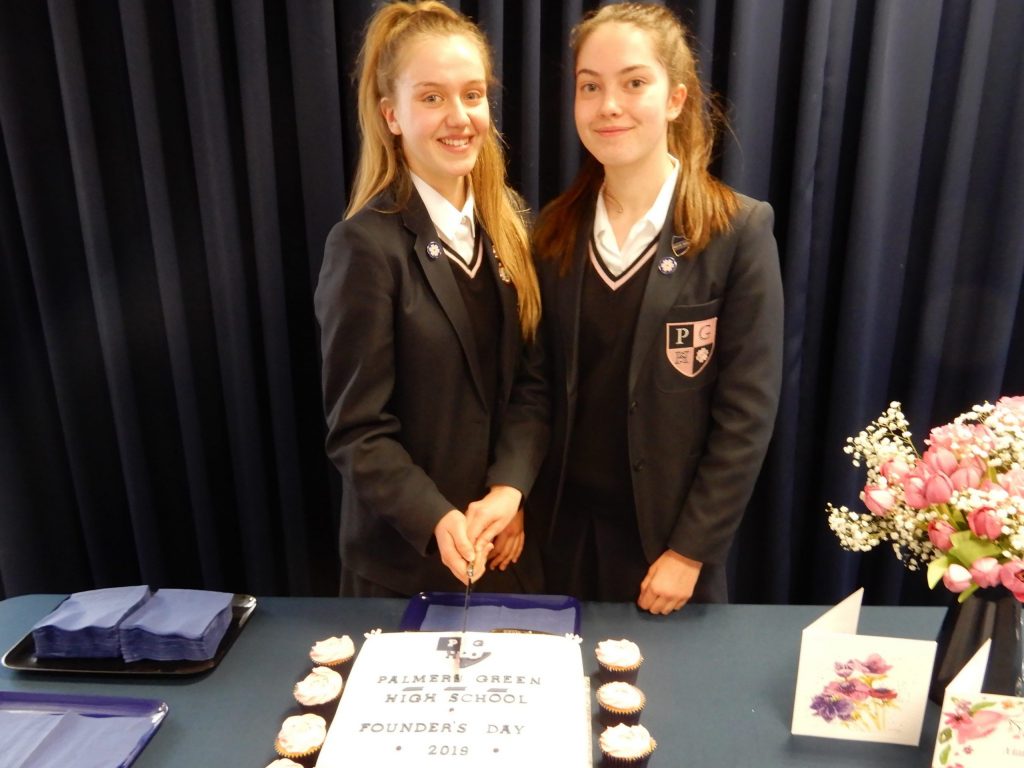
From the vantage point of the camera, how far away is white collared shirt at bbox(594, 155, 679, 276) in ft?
4.78

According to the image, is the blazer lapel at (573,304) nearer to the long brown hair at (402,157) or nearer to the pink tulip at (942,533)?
the long brown hair at (402,157)

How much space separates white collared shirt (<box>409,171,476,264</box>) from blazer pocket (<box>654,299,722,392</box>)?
0.39m

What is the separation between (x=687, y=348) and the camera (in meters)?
1.43

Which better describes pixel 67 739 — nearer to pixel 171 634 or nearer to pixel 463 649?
pixel 171 634

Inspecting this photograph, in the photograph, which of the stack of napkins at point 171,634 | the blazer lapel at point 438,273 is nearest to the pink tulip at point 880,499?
the blazer lapel at point 438,273

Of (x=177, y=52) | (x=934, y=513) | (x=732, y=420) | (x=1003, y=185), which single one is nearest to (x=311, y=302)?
(x=177, y=52)

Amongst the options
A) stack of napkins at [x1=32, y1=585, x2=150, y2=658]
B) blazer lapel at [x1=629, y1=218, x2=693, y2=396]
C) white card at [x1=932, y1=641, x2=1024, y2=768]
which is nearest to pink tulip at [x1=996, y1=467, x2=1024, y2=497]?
white card at [x1=932, y1=641, x2=1024, y2=768]

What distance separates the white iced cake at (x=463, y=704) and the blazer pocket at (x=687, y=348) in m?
0.51

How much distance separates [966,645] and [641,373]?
2.09 feet

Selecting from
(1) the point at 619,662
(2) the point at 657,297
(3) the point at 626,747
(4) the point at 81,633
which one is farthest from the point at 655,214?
(4) the point at 81,633

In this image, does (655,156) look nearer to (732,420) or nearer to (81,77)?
(732,420)

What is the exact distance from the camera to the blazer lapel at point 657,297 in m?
1.41

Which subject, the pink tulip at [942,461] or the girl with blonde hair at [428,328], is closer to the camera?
the pink tulip at [942,461]

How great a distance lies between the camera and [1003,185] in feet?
6.53
